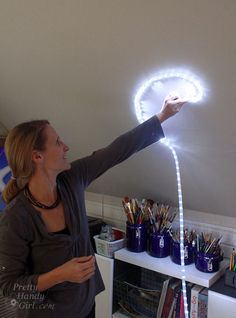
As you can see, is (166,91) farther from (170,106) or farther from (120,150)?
(120,150)

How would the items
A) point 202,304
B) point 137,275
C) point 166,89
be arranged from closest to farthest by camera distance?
1. point 166,89
2. point 202,304
3. point 137,275

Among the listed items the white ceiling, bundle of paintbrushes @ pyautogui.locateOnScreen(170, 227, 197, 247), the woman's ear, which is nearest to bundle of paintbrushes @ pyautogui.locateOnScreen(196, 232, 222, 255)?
bundle of paintbrushes @ pyautogui.locateOnScreen(170, 227, 197, 247)

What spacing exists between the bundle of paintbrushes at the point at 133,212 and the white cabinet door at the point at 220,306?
1.46 feet

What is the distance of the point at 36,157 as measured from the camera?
98 centimetres

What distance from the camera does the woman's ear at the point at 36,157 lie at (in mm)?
970

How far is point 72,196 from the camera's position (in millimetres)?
1071

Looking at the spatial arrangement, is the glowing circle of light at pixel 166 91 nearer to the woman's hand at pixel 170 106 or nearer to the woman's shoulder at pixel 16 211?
the woman's hand at pixel 170 106

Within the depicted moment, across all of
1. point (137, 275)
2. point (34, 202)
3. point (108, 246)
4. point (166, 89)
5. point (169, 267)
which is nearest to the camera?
point (34, 202)

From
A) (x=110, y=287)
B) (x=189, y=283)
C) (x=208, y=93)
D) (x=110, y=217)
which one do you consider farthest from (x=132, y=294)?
(x=208, y=93)

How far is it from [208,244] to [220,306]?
9.5 inches

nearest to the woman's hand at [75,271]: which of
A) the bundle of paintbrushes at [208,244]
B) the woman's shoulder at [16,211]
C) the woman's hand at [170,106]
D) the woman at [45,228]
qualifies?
the woman at [45,228]

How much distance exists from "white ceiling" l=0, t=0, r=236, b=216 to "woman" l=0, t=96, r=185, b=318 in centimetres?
16

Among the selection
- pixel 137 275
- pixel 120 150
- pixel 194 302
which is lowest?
pixel 137 275

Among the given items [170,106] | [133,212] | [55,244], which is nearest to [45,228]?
[55,244]
